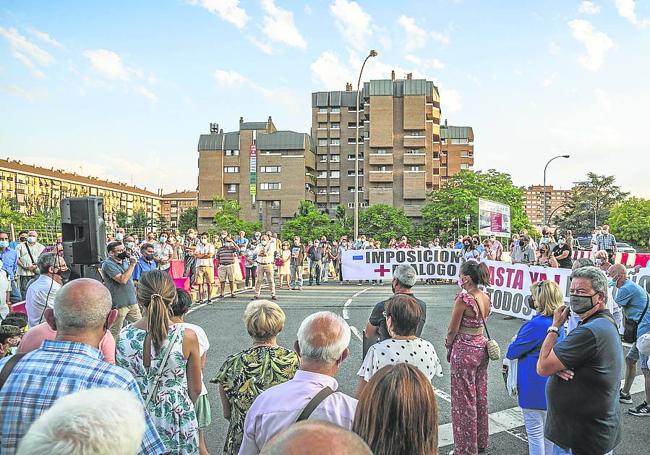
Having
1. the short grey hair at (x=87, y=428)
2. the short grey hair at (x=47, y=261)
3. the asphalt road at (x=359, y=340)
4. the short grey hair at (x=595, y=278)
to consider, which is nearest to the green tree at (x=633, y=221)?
the asphalt road at (x=359, y=340)

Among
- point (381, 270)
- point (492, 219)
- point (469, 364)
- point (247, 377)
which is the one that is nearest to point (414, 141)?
Answer: point (492, 219)

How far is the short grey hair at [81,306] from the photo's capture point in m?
2.89

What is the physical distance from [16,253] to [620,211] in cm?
9641

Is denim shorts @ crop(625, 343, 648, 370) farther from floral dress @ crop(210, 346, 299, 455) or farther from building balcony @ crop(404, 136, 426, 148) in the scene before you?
building balcony @ crop(404, 136, 426, 148)

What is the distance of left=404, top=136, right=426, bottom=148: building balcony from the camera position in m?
86.1

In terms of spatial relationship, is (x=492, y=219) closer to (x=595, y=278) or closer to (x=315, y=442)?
(x=595, y=278)

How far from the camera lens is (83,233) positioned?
817 cm

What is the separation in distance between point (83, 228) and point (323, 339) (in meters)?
6.21

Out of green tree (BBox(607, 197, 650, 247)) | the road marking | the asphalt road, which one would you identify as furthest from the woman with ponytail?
green tree (BBox(607, 197, 650, 247))

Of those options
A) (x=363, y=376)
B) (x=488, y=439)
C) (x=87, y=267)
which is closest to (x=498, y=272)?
(x=488, y=439)

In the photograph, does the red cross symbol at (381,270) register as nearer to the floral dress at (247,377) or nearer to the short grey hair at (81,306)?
the floral dress at (247,377)

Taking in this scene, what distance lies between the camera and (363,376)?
4023mm

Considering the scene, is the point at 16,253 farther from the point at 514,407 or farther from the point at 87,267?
the point at 514,407

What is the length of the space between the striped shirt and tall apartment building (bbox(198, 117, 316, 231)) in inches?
→ 3412
